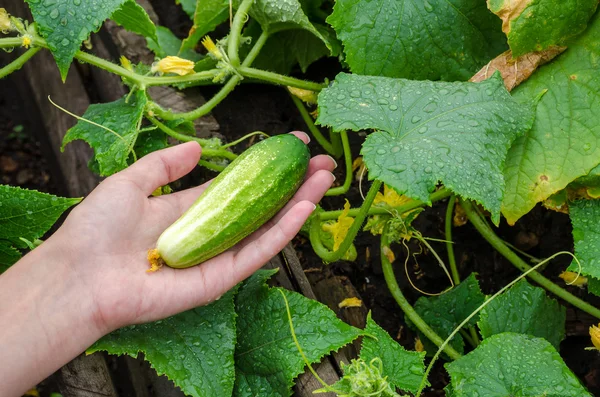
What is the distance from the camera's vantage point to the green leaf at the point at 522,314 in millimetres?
1738

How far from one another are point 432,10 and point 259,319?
104 cm

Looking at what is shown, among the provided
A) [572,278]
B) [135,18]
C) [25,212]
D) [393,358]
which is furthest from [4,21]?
[572,278]

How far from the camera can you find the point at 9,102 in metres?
3.21

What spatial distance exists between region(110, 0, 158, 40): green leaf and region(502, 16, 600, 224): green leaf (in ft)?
3.73

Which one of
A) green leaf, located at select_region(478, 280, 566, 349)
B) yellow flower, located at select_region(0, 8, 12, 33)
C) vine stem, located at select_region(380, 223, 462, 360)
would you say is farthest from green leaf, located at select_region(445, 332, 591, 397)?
yellow flower, located at select_region(0, 8, 12, 33)

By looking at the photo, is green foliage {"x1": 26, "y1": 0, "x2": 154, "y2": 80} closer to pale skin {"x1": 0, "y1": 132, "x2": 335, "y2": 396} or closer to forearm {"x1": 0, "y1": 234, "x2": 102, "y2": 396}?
pale skin {"x1": 0, "y1": 132, "x2": 335, "y2": 396}

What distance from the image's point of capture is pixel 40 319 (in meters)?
1.50

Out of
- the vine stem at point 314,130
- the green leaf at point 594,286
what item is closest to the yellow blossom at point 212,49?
the vine stem at point 314,130

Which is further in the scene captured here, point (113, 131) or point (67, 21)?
point (113, 131)

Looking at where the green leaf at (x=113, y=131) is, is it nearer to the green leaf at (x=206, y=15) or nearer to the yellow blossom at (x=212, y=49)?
the yellow blossom at (x=212, y=49)

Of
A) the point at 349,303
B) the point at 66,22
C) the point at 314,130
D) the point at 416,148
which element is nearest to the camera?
the point at 416,148

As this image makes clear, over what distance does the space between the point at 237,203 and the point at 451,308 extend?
801mm

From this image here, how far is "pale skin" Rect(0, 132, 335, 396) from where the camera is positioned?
1.49 metres

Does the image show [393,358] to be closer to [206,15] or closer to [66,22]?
[66,22]
